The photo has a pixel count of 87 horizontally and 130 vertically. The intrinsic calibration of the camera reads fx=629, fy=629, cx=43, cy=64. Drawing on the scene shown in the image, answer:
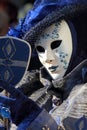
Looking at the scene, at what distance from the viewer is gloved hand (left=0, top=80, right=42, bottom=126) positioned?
2250 mm

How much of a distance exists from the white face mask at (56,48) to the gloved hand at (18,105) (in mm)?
554

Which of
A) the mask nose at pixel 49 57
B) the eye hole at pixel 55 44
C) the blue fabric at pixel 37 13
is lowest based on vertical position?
the mask nose at pixel 49 57

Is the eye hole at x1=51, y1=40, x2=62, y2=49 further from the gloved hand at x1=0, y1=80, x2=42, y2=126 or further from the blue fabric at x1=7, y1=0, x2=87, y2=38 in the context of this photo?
the gloved hand at x1=0, y1=80, x2=42, y2=126

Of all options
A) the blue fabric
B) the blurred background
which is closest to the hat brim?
the blue fabric

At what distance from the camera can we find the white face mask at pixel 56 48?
2863mm

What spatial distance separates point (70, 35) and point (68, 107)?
0.45 m

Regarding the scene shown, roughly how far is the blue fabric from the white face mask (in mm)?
76

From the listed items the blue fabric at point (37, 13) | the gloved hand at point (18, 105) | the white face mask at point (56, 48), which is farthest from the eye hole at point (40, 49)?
the gloved hand at point (18, 105)

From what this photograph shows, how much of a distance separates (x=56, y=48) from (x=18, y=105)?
67 centimetres

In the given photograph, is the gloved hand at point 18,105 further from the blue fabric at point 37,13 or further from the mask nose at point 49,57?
the blue fabric at point 37,13

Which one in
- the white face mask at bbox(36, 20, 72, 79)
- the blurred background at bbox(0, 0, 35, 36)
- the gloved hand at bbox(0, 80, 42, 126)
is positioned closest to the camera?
the gloved hand at bbox(0, 80, 42, 126)

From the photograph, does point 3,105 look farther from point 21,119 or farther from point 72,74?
point 72,74

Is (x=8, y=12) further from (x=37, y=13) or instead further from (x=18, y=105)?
(x=18, y=105)

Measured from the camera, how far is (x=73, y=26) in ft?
9.62
